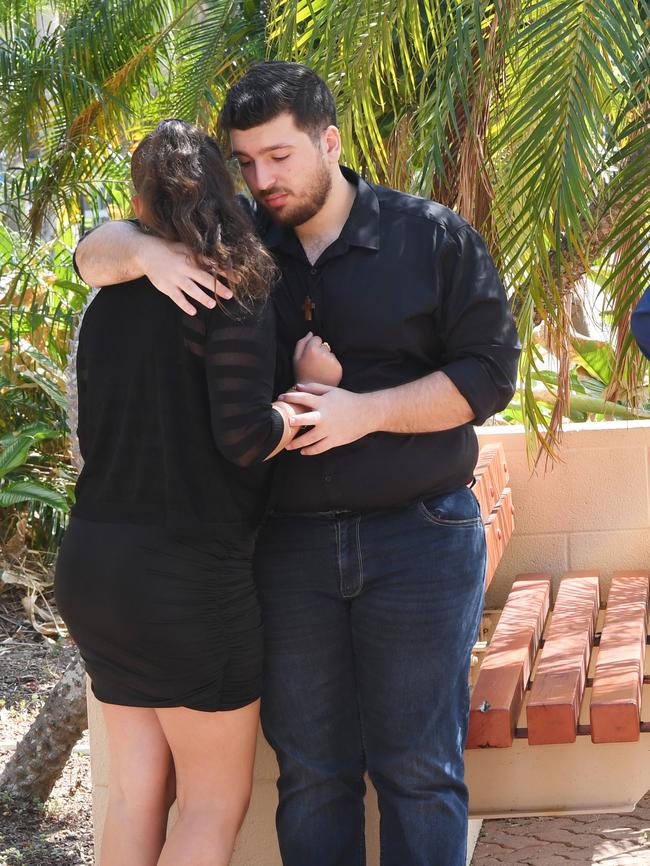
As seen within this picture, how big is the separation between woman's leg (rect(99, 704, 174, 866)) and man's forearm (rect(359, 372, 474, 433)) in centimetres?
78

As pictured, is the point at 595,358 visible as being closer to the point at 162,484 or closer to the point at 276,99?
the point at 276,99

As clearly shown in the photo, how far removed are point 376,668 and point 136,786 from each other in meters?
0.56

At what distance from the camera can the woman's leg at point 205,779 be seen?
91.0 inches

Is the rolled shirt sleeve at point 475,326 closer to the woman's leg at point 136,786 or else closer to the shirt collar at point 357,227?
the shirt collar at point 357,227

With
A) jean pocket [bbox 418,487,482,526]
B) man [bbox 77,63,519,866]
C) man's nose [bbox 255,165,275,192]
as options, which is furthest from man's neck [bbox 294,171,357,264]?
jean pocket [bbox 418,487,482,526]

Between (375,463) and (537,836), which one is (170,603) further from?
(537,836)

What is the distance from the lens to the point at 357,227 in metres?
2.52

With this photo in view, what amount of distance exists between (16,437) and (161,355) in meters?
6.42

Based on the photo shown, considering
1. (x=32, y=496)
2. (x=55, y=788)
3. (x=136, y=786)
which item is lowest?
(x=55, y=788)

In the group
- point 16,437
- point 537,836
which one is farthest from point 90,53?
point 537,836

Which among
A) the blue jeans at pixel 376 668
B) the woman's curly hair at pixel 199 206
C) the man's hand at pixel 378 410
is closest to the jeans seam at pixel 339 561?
the blue jeans at pixel 376 668

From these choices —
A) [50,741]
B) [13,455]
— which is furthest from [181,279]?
[13,455]

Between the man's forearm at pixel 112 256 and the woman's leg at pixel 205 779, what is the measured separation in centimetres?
87

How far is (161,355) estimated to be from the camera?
2197 mm
